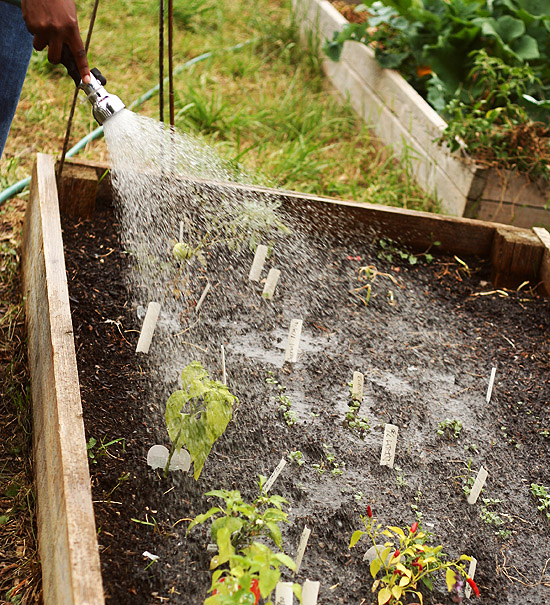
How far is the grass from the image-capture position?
2.28 m

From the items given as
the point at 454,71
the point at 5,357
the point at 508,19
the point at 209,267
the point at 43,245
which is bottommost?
the point at 5,357

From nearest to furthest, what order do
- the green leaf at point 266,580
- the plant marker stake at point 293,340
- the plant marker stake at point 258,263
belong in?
1. the green leaf at point 266,580
2. the plant marker stake at point 293,340
3. the plant marker stake at point 258,263

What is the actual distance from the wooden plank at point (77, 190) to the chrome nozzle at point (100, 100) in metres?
0.70

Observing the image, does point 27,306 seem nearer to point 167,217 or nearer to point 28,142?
point 167,217

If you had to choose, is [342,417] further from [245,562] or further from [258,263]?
[245,562]

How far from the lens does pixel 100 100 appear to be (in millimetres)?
1571

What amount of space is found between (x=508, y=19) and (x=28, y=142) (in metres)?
2.17

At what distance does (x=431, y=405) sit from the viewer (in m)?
1.94

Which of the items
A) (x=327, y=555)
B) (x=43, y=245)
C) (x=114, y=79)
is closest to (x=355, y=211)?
(x=43, y=245)

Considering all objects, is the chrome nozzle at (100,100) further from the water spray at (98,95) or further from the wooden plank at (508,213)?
the wooden plank at (508,213)

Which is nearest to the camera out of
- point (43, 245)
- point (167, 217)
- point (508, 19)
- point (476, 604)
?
point (476, 604)

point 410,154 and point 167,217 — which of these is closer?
point 167,217

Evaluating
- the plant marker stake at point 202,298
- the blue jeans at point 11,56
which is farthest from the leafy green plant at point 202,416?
the blue jeans at point 11,56

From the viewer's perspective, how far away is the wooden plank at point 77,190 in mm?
2268
